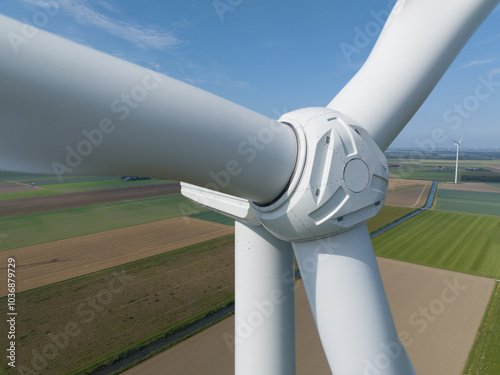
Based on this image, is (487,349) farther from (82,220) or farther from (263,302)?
(82,220)

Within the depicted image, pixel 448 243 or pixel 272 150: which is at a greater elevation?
pixel 448 243

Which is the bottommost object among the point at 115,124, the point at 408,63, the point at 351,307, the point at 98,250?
the point at 351,307

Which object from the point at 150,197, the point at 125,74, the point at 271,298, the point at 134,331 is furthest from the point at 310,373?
the point at 150,197

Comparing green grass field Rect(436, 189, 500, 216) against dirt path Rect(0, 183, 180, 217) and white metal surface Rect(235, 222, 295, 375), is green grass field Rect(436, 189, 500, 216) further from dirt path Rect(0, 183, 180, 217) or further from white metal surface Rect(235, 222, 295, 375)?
white metal surface Rect(235, 222, 295, 375)

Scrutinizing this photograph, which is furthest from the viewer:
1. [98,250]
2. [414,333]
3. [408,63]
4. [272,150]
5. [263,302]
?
[98,250]

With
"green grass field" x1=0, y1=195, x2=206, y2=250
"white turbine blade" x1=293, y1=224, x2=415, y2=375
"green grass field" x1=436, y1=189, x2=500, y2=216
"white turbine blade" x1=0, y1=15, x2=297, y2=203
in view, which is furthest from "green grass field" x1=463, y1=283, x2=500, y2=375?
"green grass field" x1=436, y1=189, x2=500, y2=216


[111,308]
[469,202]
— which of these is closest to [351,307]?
[111,308]

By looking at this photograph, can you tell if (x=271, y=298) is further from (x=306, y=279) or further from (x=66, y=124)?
(x=66, y=124)
